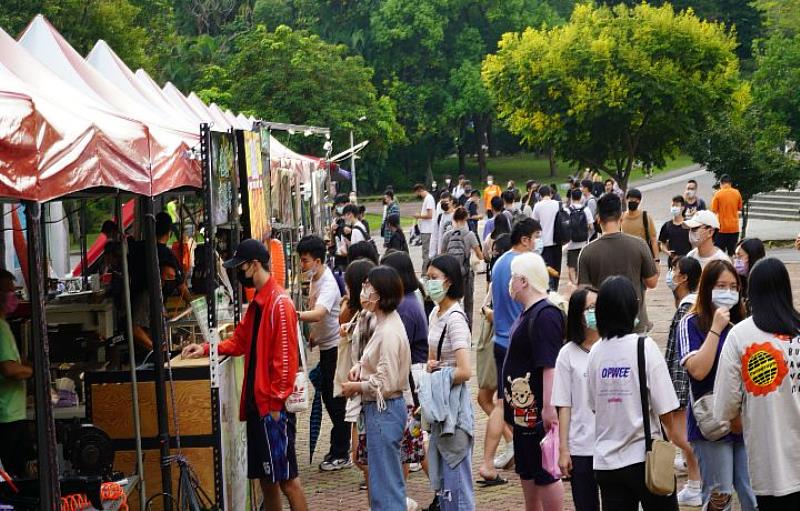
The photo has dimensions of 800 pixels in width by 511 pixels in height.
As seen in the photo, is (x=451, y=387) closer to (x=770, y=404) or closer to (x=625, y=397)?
(x=625, y=397)

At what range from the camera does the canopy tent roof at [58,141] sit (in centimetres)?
514

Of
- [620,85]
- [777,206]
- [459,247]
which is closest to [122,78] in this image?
[459,247]

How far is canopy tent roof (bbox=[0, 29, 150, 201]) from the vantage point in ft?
16.9

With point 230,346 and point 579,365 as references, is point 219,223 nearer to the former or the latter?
point 230,346

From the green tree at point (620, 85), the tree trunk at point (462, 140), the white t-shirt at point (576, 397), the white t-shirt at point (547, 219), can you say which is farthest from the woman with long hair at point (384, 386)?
the tree trunk at point (462, 140)

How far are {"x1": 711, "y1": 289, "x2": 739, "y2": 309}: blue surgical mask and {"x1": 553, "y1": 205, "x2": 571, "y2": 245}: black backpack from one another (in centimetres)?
1249

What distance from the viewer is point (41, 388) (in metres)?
5.47

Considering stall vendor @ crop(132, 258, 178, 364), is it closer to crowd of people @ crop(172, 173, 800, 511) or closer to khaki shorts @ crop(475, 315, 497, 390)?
crowd of people @ crop(172, 173, 800, 511)

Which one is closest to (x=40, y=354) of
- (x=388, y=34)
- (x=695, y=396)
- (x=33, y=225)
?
(x=33, y=225)

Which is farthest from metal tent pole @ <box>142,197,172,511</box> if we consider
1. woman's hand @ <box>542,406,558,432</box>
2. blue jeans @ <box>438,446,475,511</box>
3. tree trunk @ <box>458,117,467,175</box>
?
tree trunk @ <box>458,117,467,175</box>

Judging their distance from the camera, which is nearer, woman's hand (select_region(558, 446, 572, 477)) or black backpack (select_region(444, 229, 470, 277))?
woman's hand (select_region(558, 446, 572, 477))

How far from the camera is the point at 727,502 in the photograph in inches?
281

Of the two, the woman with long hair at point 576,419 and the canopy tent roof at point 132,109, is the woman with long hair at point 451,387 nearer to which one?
the woman with long hair at point 576,419

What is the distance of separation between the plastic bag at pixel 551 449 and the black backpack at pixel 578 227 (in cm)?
1271
